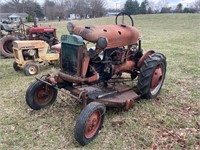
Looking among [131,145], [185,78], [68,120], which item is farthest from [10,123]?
[185,78]

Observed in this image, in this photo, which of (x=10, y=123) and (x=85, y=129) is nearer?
(x=85, y=129)

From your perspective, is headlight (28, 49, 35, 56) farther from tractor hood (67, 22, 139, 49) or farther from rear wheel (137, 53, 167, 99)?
rear wheel (137, 53, 167, 99)

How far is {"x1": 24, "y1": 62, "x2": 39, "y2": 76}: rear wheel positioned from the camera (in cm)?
570

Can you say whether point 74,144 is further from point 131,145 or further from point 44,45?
point 44,45

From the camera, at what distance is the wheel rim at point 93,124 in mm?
2918

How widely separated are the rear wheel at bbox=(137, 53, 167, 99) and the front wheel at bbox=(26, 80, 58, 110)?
137 centimetres

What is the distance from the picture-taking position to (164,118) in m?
3.51

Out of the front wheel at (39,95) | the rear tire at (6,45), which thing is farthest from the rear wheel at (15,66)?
the front wheel at (39,95)

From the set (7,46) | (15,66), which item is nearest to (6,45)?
(7,46)

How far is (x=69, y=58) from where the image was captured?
336 cm

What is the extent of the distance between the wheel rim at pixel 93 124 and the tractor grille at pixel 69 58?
27.1 inches

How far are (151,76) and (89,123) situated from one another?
1428mm

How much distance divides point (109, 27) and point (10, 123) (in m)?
1.97

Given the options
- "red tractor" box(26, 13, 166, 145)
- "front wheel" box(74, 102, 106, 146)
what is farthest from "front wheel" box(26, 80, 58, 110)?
"front wheel" box(74, 102, 106, 146)
